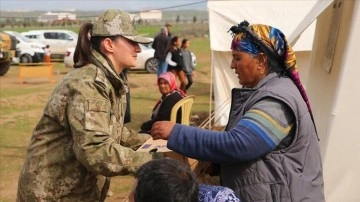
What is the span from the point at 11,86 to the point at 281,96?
1488 centimetres

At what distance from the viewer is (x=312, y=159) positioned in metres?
2.24

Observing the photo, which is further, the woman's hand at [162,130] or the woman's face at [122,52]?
the woman's face at [122,52]

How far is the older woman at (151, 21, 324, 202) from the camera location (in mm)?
2072

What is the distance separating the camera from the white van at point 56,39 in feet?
88.3

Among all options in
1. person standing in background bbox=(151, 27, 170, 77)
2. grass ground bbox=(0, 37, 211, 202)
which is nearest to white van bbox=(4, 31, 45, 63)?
grass ground bbox=(0, 37, 211, 202)

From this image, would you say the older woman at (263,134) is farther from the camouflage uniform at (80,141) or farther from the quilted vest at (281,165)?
the camouflage uniform at (80,141)

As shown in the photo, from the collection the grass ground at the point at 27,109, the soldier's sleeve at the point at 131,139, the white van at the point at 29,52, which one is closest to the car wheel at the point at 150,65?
the grass ground at the point at 27,109

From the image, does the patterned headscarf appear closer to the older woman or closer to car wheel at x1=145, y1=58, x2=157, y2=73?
the older woman

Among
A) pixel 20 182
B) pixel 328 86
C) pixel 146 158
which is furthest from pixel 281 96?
pixel 328 86

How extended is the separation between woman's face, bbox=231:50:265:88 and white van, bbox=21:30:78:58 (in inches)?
989

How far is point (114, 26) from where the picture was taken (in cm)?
241

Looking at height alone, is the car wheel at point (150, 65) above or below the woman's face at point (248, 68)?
below

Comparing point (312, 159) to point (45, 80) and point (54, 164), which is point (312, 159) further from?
point (45, 80)

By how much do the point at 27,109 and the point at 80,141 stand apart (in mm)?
10605
